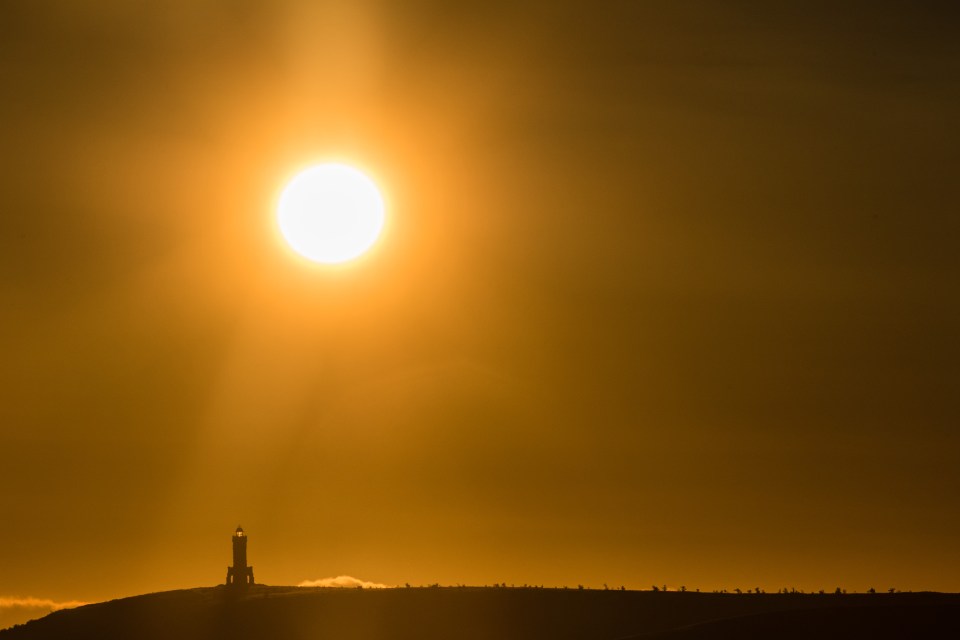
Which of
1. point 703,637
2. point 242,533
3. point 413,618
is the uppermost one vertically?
point 242,533

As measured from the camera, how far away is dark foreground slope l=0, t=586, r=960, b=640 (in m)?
70.4

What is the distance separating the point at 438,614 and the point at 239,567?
14374mm

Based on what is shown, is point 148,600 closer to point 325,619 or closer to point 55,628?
point 55,628

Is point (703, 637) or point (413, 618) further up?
point (413, 618)

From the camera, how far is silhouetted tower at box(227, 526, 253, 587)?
8206cm

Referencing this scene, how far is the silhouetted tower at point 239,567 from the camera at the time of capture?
82.1m

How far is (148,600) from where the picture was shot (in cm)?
8256

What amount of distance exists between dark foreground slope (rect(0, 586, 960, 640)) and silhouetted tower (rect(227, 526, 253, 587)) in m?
1.18

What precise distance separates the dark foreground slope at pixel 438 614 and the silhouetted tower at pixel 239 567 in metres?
1.18

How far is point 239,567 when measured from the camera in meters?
82.9

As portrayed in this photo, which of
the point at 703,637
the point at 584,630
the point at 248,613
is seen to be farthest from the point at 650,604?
the point at 248,613

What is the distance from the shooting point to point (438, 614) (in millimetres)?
73625

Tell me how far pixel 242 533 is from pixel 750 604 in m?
28.9

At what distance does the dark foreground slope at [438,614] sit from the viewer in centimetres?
7044
